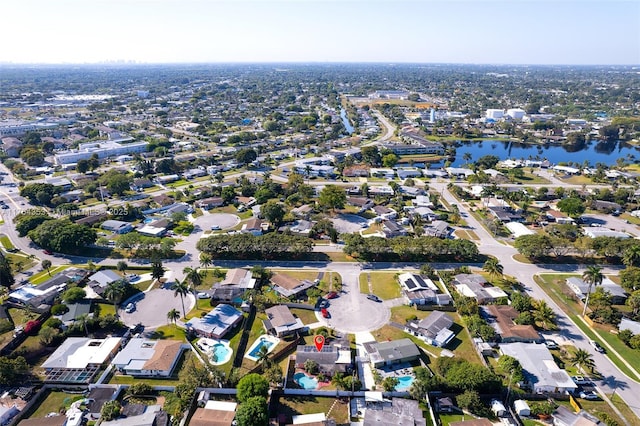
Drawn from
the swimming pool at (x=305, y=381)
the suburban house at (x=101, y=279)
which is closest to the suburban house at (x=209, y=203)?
the suburban house at (x=101, y=279)

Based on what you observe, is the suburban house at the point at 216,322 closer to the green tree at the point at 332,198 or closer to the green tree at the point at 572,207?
the green tree at the point at 332,198

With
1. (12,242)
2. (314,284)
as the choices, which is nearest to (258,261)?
(314,284)

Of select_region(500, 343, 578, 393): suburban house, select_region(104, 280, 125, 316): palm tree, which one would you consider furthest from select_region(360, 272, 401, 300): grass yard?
select_region(104, 280, 125, 316): palm tree

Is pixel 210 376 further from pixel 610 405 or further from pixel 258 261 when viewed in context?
pixel 610 405

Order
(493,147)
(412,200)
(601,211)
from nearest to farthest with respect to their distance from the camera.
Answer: (601,211)
(412,200)
(493,147)

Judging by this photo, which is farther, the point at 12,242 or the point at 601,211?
the point at 601,211

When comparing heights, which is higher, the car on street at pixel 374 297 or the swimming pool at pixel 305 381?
the car on street at pixel 374 297
